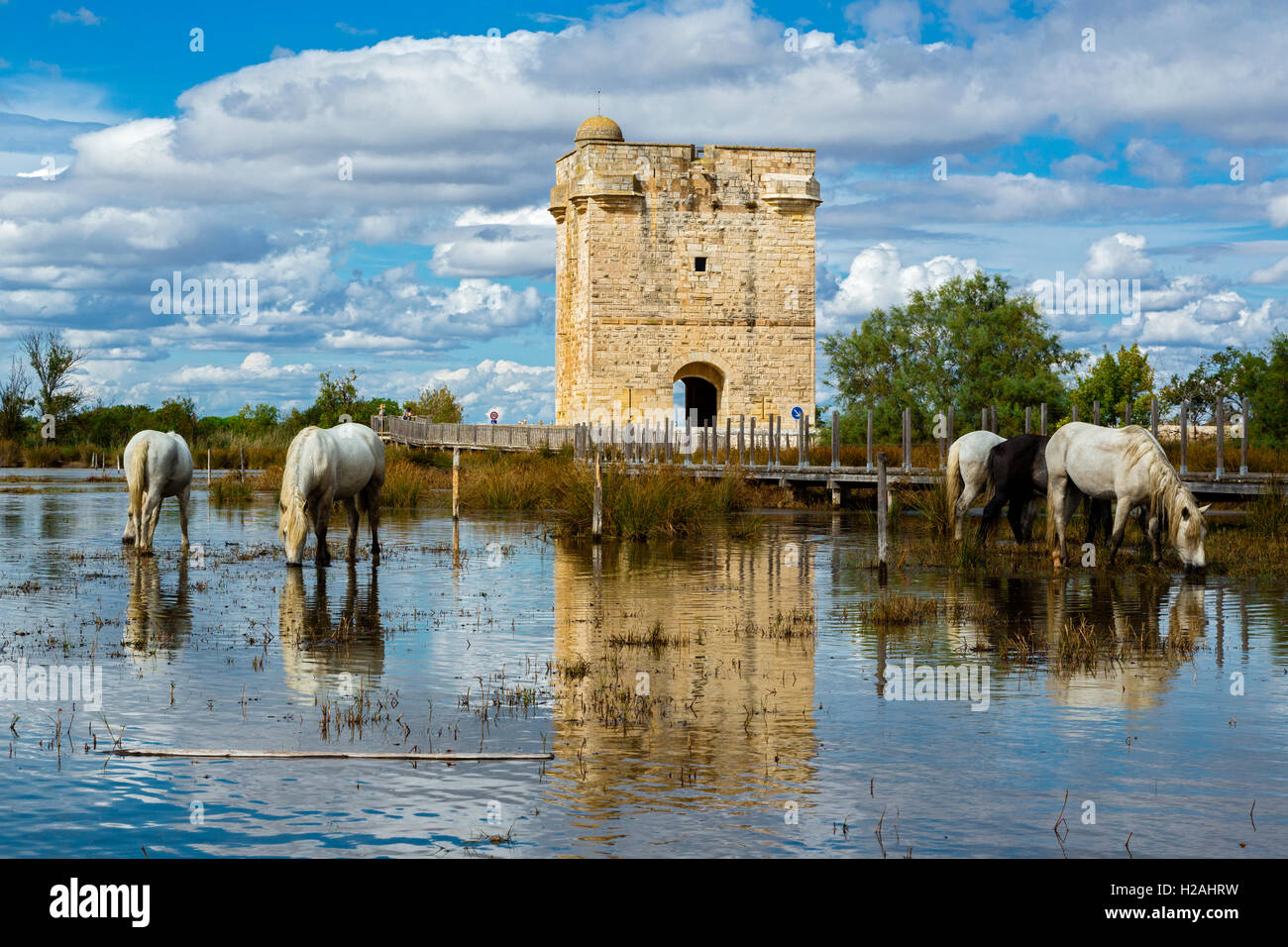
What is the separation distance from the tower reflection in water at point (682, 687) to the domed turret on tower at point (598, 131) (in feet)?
112

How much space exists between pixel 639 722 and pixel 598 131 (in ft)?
142

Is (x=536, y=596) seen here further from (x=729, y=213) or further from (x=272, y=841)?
(x=729, y=213)

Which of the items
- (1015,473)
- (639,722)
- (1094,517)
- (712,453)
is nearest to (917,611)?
(639,722)

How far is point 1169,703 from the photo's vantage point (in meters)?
9.83

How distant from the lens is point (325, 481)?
18125 millimetres

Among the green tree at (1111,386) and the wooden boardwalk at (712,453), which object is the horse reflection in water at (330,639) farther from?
the green tree at (1111,386)

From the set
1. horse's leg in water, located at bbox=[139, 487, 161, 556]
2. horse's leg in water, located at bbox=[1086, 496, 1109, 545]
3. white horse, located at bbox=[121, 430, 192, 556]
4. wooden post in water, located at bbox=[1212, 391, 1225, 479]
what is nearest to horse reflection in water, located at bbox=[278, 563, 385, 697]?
white horse, located at bbox=[121, 430, 192, 556]

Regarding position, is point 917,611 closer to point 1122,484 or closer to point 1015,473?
point 1122,484

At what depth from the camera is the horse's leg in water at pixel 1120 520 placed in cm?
1752

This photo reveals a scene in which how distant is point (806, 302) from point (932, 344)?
46.6 feet

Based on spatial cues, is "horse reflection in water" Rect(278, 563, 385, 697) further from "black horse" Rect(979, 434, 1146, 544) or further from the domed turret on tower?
the domed turret on tower

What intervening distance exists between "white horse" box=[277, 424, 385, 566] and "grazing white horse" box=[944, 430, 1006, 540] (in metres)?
8.07

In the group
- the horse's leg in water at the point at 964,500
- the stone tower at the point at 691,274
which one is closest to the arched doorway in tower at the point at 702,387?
the stone tower at the point at 691,274

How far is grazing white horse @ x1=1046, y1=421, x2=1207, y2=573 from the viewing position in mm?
17047
